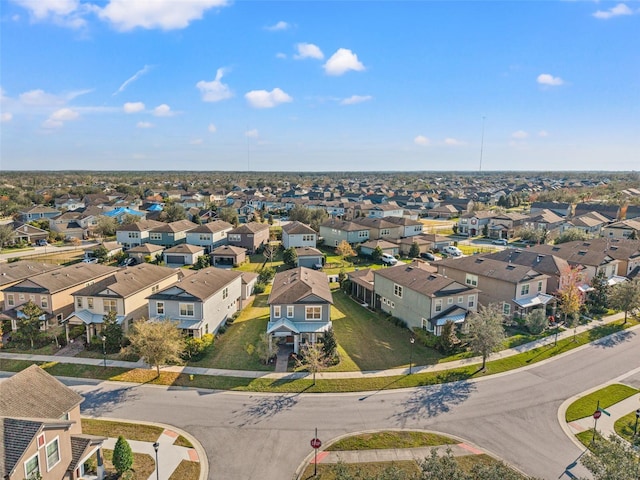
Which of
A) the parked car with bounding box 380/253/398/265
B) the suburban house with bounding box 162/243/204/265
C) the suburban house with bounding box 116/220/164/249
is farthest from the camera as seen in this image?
the suburban house with bounding box 116/220/164/249

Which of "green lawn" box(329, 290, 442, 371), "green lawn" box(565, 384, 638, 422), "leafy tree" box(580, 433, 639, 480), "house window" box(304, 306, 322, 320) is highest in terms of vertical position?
"leafy tree" box(580, 433, 639, 480)

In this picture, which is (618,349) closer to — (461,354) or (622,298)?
(622,298)

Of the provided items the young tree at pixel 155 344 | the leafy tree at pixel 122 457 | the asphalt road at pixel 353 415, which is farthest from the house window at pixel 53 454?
the young tree at pixel 155 344

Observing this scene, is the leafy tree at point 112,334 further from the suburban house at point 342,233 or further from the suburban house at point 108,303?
the suburban house at point 342,233

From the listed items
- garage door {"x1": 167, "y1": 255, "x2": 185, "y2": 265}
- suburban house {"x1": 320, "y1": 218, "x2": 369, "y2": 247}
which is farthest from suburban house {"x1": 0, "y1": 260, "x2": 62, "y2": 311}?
suburban house {"x1": 320, "y1": 218, "x2": 369, "y2": 247}

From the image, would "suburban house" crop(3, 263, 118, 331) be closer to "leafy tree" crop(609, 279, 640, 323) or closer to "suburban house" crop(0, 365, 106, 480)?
"suburban house" crop(0, 365, 106, 480)

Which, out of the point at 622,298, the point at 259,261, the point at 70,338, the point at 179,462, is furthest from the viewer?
the point at 259,261

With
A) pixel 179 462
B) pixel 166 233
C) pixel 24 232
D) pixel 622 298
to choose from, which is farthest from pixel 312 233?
pixel 24 232
